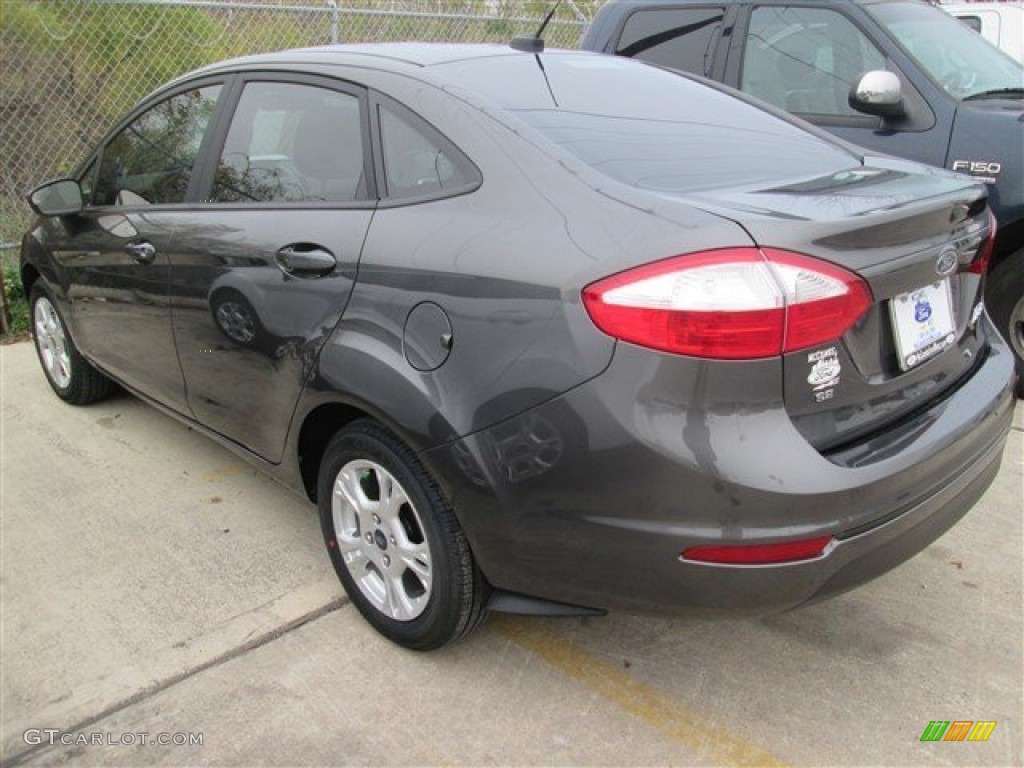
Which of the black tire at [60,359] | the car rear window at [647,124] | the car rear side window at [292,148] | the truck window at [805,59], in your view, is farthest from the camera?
the truck window at [805,59]

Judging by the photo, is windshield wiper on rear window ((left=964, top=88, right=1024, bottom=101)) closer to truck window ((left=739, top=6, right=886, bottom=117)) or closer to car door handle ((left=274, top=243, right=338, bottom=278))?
truck window ((left=739, top=6, right=886, bottom=117))

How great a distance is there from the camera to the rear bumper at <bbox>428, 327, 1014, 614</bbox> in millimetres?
1803

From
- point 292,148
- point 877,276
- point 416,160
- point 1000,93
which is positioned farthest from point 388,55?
point 1000,93

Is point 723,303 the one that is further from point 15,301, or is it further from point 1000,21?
point 1000,21

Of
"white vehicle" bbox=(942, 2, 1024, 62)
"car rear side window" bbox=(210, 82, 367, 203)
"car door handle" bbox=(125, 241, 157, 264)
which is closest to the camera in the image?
"car rear side window" bbox=(210, 82, 367, 203)

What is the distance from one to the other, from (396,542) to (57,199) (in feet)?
7.79

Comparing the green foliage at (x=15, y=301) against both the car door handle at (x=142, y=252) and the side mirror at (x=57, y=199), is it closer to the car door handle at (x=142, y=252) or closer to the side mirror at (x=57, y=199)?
the side mirror at (x=57, y=199)

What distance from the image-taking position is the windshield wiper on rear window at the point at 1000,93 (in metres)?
4.32

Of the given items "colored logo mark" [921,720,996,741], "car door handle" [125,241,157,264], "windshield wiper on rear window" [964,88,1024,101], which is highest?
"windshield wiper on rear window" [964,88,1024,101]

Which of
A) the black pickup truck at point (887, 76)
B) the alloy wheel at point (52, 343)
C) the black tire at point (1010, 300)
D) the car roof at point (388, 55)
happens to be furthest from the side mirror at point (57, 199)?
the black tire at point (1010, 300)

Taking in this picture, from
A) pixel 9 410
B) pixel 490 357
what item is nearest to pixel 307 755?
pixel 490 357

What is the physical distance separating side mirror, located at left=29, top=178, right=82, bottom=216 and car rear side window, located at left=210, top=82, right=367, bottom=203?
1.04 m

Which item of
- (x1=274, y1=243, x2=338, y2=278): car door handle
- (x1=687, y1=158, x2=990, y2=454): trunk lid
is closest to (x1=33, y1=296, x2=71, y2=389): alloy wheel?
(x1=274, y1=243, x2=338, y2=278): car door handle

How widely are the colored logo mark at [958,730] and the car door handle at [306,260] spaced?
2016 millimetres
